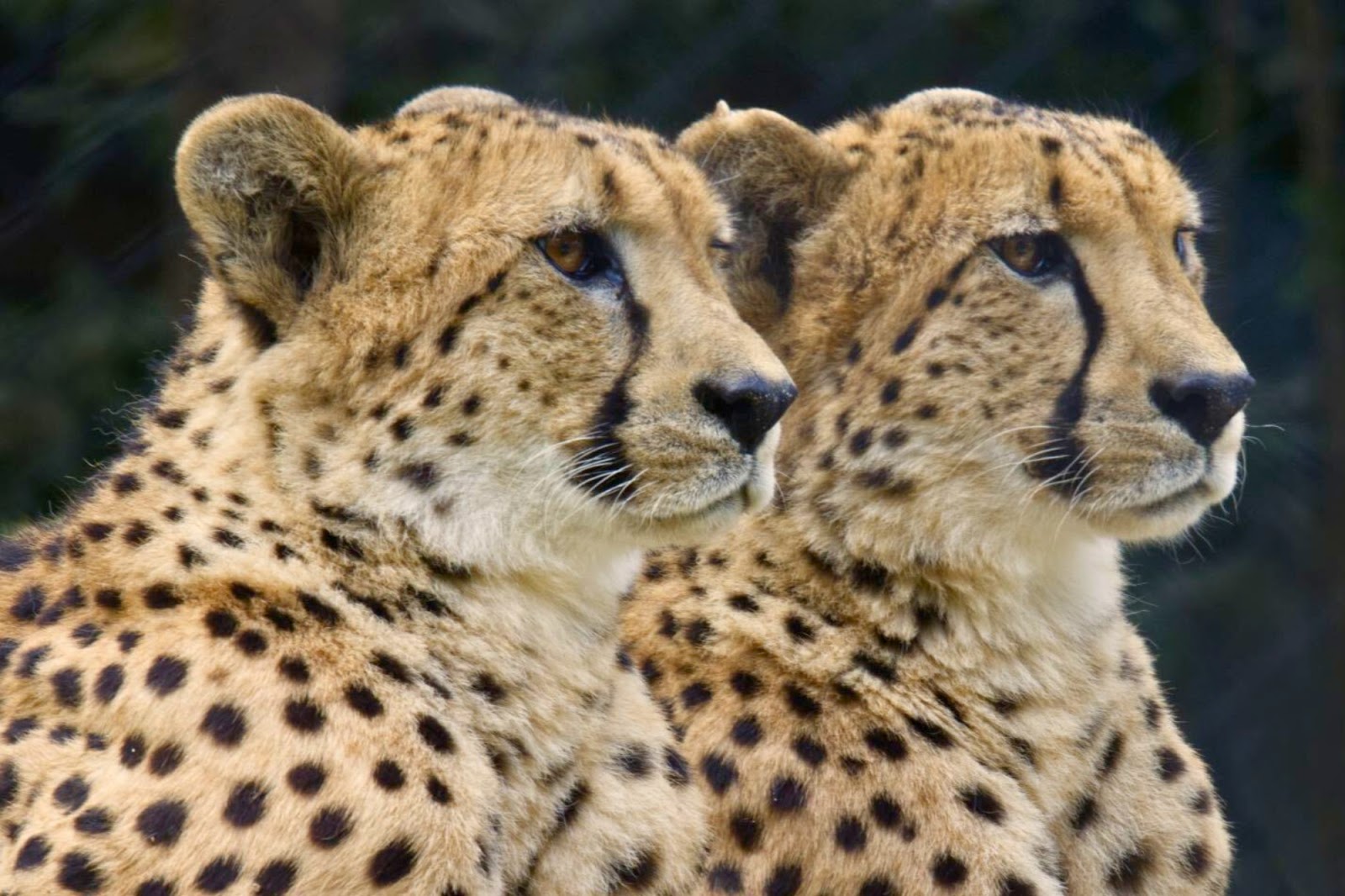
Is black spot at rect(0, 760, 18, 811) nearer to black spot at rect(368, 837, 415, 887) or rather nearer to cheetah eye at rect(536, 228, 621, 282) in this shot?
black spot at rect(368, 837, 415, 887)

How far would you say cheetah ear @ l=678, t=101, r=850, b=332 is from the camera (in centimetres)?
230

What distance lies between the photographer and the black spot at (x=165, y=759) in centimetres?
168

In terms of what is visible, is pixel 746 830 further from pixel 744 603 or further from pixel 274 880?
pixel 274 880

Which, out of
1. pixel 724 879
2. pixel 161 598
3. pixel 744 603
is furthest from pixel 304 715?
pixel 744 603

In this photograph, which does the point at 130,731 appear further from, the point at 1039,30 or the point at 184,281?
the point at 1039,30

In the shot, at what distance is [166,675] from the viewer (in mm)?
1724

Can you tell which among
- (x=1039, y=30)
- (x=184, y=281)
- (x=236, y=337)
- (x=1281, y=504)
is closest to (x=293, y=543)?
(x=236, y=337)

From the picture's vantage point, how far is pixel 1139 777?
7.32ft

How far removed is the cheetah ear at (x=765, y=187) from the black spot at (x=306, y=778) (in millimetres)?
848

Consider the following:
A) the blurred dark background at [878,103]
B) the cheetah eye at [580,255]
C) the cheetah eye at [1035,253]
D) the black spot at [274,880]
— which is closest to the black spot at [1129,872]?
the cheetah eye at [1035,253]

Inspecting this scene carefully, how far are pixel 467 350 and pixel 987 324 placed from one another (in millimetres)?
608

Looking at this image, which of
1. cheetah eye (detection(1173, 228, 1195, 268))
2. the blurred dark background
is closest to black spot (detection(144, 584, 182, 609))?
cheetah eye (detection(1173, 228, 1195, 268))

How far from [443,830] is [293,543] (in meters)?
0.28

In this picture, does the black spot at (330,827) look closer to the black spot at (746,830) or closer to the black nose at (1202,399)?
the black spot at (746,830)
